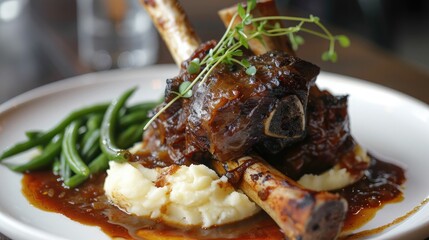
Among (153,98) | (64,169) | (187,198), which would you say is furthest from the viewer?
(153,98)

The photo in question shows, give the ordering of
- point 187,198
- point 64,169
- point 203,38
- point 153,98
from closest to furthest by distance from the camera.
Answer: point 187,198 < point 64,169 < point 153,98 < point 203,38

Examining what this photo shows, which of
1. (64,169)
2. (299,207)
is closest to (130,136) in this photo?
(64,169)

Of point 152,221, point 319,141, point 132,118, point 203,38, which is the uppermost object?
point 132,118

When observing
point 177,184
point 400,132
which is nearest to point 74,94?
point 177,184

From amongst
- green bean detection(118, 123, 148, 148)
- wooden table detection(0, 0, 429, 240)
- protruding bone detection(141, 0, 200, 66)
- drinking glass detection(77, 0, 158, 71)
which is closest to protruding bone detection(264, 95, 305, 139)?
protruding bone detection(141, 0, 200, 66)

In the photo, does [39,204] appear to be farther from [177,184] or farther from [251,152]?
[251,152]

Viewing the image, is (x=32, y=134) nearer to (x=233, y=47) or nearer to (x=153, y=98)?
(x=153, y=98)

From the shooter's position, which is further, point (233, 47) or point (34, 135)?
point (34, 135)

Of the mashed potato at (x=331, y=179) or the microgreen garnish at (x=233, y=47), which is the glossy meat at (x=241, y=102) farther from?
the mashed potato at (x=331, y=179)
